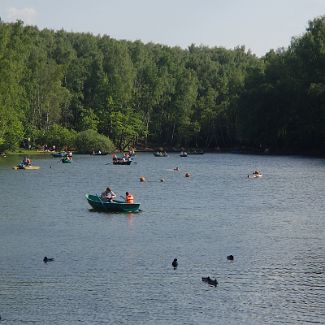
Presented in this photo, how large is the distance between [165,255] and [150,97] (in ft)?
419

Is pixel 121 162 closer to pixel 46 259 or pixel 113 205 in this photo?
pixel 113 205

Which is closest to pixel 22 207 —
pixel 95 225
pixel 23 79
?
pixel 95 225

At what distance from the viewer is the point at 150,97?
552ft

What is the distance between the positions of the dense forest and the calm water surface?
2427 inches

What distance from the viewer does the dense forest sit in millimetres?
139625

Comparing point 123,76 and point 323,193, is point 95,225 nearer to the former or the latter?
point 323,193

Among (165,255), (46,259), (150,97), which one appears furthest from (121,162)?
(46,259)

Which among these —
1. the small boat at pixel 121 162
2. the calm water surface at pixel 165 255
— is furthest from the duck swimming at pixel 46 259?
the small boat at pixel 121 162

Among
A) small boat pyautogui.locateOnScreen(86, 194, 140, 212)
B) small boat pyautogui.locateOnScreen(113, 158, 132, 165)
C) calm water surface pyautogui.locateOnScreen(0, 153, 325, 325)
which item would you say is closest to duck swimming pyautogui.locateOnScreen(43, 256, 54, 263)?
calm water surface pyautogui.locateOnScreen(0, 153, 325, 325)

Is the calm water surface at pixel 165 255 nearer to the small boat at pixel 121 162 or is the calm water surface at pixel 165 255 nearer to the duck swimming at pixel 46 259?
the duck swimming at pixel 46 259

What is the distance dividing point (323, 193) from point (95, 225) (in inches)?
1146

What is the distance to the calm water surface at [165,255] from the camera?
1243 inches

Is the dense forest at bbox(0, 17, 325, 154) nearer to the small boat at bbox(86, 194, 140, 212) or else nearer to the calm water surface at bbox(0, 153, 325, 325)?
the calm water surface at bbox(0, 153, 325, 325)

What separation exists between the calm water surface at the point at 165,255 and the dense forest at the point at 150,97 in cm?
6166
